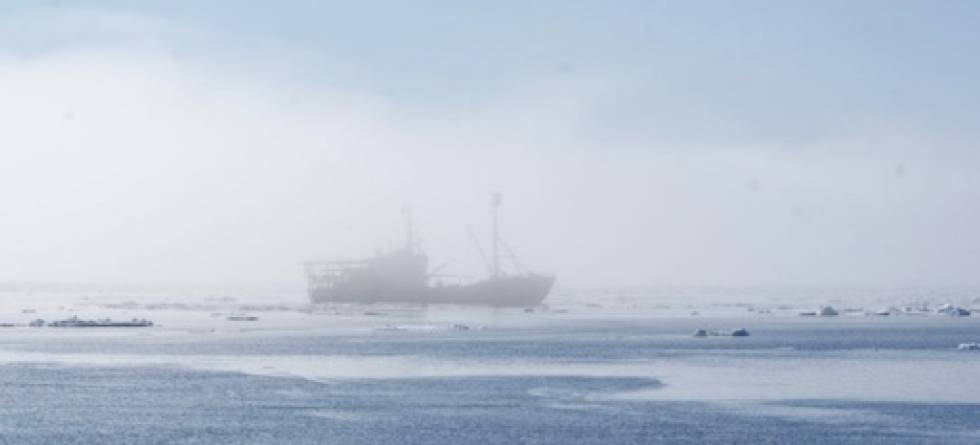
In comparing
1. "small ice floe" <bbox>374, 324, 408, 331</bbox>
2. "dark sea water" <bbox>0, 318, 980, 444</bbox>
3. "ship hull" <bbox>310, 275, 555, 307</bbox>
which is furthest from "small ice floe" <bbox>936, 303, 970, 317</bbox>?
"small ice floe" <bbox>374, 324, 408, 331</bbox>

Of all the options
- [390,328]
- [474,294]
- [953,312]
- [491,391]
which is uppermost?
[474,294]

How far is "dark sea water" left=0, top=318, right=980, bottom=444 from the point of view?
35812 millimetres

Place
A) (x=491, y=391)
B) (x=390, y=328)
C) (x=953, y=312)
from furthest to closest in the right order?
1. (x=953, y=312)
2. (x=390, y=328)
3. (x=491, y=391)

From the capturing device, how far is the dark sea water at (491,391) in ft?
117

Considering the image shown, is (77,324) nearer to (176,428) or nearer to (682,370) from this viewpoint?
(682,370)

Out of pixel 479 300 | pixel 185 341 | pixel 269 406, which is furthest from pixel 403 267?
pixel 269 406

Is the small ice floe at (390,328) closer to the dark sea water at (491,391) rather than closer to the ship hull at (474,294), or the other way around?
the dark sea water at (491,391)

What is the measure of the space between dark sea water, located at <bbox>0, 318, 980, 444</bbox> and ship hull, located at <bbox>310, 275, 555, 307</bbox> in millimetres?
74000

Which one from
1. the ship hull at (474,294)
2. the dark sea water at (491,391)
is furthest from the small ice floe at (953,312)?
the dark sea water at (491,391)

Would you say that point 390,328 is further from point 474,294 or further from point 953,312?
point 474,294

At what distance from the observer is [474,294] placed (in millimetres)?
158500

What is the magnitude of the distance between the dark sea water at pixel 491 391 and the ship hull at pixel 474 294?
7400 cm

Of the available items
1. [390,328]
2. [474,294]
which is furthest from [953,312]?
[390,328]

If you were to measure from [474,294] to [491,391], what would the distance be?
111694 millimetres
